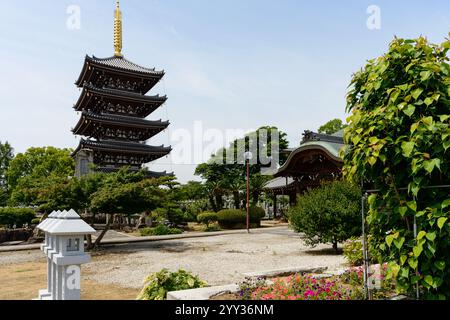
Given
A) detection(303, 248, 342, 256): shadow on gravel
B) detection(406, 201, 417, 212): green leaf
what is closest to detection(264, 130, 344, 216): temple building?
detection(303, 248, 342, 256): shadow on gravel

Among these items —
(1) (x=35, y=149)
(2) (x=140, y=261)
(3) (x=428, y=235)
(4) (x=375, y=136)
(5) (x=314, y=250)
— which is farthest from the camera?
(1) (x=35, y=149)

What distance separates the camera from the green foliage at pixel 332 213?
510 inches

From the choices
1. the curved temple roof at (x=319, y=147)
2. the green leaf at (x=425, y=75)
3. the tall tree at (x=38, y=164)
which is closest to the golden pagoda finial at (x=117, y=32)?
the tall tree at (x=38, y=164)

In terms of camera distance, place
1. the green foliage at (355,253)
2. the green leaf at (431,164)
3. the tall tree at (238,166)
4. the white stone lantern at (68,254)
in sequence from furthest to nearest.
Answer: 1. the tall tree at (238,166)
2. the green foliage at (355,253)
3. the green leaf at (431,164)
4. the white stone lantern at (68,254)

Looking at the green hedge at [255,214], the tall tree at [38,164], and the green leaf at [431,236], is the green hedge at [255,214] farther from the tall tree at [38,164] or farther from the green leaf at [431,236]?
the tall tree at [38,164]

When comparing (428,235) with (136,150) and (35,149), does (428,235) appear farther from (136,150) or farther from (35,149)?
(35,149)

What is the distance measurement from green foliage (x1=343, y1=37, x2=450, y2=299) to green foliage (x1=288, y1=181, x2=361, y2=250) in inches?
346

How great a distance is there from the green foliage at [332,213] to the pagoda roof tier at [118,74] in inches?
1223

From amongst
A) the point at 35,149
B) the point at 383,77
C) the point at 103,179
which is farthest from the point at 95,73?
the point at 383,77

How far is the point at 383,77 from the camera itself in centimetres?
427

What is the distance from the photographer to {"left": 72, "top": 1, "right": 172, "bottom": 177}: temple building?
121ft

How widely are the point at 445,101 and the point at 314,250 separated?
40.3ft

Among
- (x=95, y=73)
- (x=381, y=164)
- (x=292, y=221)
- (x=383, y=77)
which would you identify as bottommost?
(x=292, y=221)

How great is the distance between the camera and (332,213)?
514 inches
